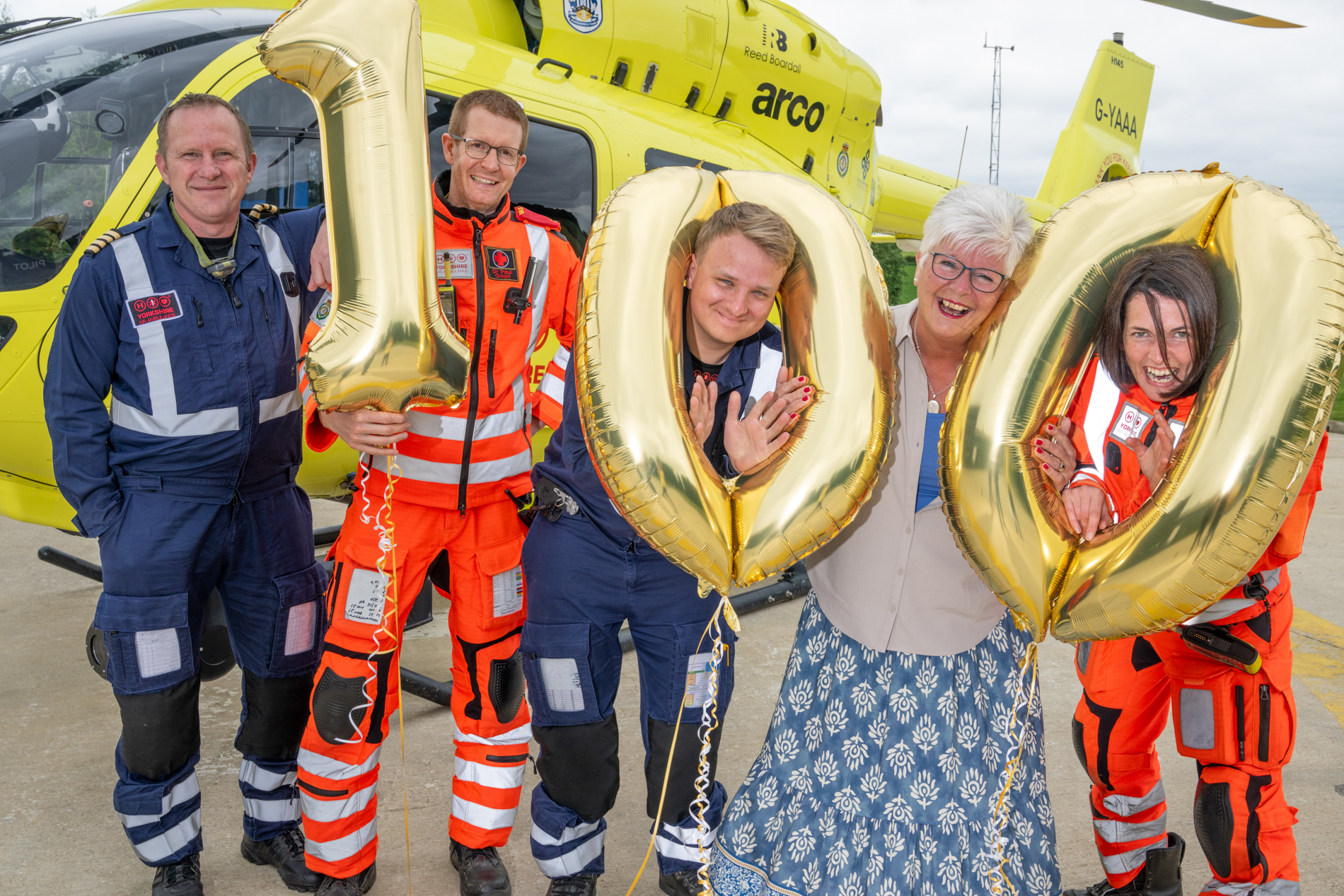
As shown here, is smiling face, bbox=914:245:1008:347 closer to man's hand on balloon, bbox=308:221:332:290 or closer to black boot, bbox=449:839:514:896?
man's hand on balloon, bbox=308:221:332:290

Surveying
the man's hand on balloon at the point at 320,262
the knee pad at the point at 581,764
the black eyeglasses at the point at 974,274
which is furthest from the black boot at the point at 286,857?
the black eyeglasses at the point at 974,274

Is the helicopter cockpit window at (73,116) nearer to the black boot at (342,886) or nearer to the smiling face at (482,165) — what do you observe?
the smiling face at (482,165)

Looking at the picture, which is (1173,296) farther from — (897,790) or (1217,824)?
(1217,824)

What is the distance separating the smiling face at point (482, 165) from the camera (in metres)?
2.08

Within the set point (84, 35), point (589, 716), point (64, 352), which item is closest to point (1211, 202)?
point (589, 716)

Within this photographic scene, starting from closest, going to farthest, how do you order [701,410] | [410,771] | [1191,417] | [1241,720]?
[1191,417] → [701,410] → [1241,720] → [410,771]

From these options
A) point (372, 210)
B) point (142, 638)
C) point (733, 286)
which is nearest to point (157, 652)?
point (142, 638)

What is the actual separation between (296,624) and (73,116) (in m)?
1.70

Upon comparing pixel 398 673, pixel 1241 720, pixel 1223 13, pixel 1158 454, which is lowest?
pixel 398 673

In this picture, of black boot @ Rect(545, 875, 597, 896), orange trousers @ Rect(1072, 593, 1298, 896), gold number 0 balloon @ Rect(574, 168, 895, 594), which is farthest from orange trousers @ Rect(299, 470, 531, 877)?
orange trousers @ Rect(1072, 593, 1298, 896)

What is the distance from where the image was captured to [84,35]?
2.95m

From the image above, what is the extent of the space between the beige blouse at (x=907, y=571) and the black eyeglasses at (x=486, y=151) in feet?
3.41

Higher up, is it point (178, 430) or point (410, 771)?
point (178, 430)

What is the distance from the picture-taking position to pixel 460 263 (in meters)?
2.18
